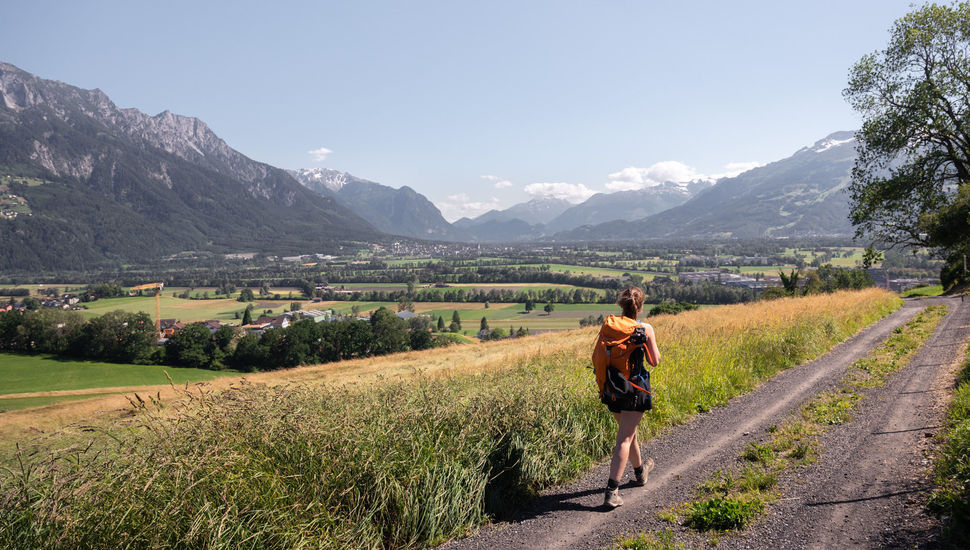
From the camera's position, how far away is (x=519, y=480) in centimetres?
525

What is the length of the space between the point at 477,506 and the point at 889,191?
21233 mm

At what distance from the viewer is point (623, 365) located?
16.1 ft

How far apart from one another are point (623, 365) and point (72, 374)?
54.1 meters

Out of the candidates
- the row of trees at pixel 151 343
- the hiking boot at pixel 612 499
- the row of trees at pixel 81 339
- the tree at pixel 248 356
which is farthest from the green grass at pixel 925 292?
the row of trees at pixel 81 339

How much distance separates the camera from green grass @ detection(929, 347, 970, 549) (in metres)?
3.40

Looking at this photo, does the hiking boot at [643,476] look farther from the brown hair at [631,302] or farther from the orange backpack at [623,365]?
the brown hair at [631,302]

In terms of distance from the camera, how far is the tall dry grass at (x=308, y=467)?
3.39m

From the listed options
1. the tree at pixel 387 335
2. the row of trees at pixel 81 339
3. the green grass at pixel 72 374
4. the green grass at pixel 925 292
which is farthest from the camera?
the tree at pixel 387 335

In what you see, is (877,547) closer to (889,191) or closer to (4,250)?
(889,191)

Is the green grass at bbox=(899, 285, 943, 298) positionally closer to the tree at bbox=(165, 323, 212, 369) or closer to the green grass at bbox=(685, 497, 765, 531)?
the green grass at bbox=(685, 497, 765, 531)

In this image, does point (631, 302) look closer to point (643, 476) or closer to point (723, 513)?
point (643, 476)

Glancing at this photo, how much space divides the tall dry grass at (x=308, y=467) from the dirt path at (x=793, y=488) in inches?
16.9

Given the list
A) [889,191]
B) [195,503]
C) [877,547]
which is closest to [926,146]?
[889,191]

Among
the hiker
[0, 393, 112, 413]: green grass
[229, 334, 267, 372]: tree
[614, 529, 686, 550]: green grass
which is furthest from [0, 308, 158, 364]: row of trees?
[614, 529, 686, 550]: green grass
